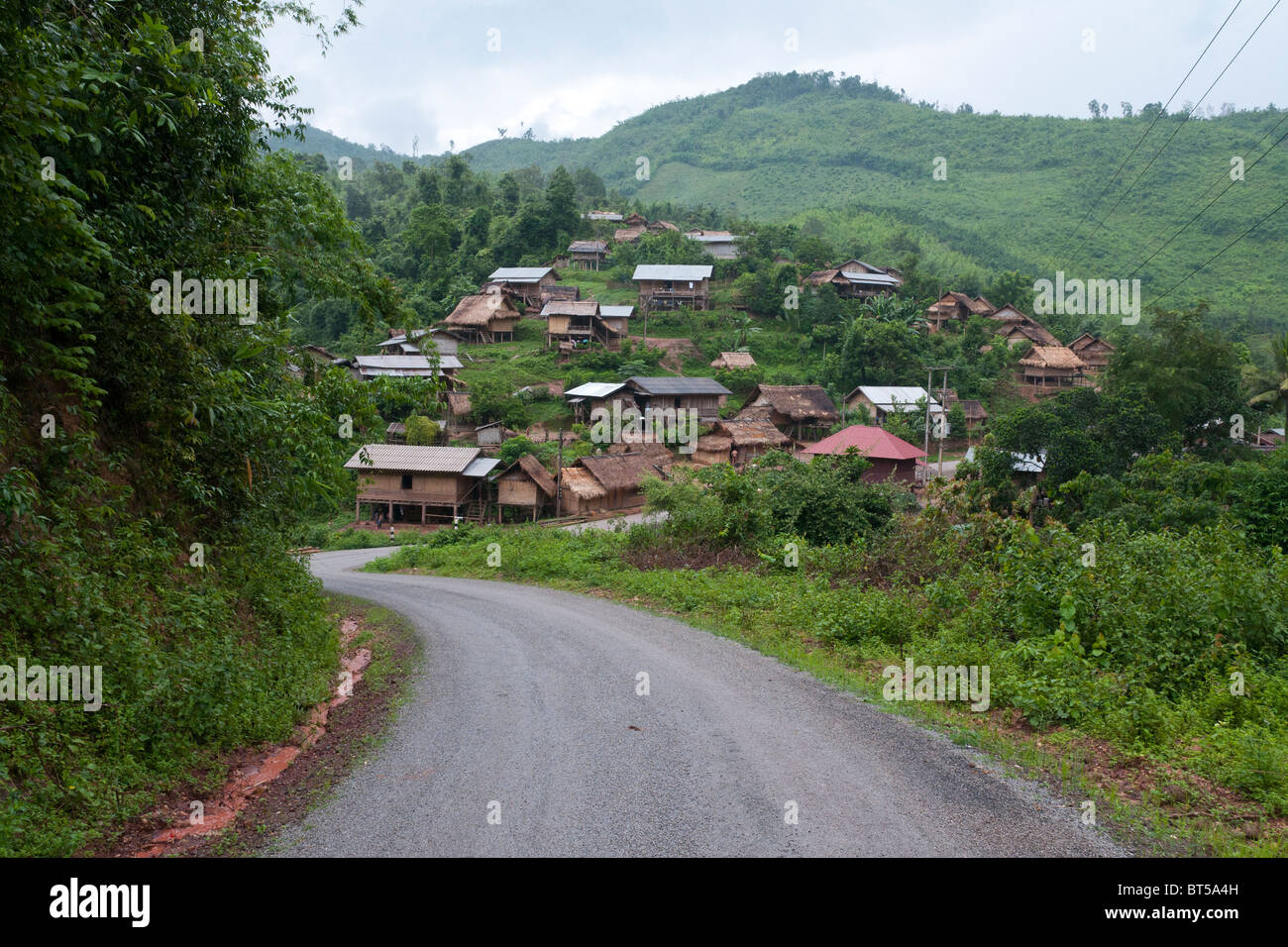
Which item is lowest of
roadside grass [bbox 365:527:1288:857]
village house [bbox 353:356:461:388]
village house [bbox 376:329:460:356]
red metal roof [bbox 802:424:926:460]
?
roadside grass [bbox 365:527:1288:857]

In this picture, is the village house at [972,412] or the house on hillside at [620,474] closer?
the house on hillside at [620,474]

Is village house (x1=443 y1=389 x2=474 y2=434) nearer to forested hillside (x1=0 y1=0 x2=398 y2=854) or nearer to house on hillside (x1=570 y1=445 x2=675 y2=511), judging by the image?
house on hillside (x1=570 y1=445 x2=675 y2=511)

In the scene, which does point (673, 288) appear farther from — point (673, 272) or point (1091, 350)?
point (1091, 350)

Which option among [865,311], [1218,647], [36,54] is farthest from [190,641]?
[865,311]

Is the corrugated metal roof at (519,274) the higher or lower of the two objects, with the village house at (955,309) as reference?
higher

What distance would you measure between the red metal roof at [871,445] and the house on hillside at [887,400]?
6.36 m

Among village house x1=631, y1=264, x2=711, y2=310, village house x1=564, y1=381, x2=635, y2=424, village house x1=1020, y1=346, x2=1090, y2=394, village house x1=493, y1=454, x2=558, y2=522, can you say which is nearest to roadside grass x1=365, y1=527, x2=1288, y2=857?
village house x1=493, y1=454, x2=558, y2=522

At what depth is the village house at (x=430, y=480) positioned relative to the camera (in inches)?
1417

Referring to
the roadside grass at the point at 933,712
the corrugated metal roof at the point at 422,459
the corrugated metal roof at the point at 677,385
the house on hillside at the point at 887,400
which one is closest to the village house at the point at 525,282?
the corrugated metal roof at the point at 677,385

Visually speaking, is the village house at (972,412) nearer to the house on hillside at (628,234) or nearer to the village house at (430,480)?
the village house at (430,480)

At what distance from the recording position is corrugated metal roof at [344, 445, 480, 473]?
1411 inches

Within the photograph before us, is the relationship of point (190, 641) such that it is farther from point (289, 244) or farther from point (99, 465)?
point (289, 244)

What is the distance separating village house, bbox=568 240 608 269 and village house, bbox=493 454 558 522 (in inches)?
1533

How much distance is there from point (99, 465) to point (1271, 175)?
117m
